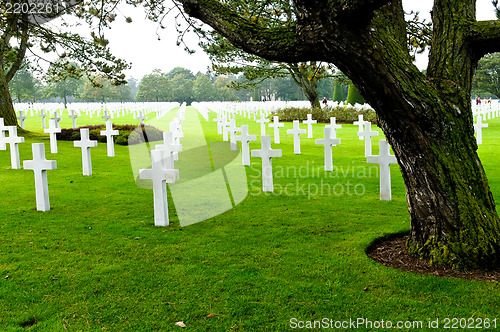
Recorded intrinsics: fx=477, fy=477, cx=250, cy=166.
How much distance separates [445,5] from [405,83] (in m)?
1.16

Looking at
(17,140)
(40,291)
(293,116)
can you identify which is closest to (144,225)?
(40,291)

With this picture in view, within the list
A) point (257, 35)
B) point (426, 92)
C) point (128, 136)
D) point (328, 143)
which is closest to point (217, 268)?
point (257, 35)

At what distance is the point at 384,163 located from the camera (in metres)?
7.18

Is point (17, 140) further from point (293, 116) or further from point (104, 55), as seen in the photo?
point (293, 116)

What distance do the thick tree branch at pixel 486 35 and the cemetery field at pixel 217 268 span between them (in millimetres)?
2249

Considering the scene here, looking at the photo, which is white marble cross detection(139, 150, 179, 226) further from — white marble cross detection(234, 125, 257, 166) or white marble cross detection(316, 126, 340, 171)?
white marble cross detection(316, 126, 340, 171)

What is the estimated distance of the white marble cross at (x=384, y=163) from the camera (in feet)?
22.9

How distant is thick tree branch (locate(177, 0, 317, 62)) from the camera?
4426 mm

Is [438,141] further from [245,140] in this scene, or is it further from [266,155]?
[245,140]

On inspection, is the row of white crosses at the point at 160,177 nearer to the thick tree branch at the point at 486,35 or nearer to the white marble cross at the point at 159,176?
the white marble cross at the point at 159,176

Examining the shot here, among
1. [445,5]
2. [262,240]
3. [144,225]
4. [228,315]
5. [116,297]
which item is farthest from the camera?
[144,225]

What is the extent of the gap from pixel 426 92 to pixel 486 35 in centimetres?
87

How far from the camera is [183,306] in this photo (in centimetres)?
392

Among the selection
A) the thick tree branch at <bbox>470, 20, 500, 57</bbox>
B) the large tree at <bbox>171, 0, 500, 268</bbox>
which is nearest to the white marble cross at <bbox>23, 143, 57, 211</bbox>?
the large tree at <bbox>171, 0, 500, 268</bbox>
